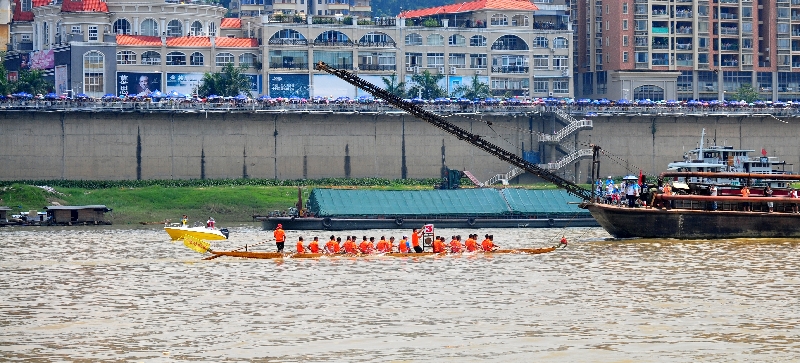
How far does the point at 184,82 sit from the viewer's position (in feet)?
495

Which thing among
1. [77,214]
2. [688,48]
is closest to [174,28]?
[77,214]

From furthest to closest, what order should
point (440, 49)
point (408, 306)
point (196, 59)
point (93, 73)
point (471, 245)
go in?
1. point (440, 49)
2. point (196, 59)
3. point (93, 73)
4. point (471, 245)
5. point (408, 306)

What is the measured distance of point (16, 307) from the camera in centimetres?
5106

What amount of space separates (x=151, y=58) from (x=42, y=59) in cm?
1413

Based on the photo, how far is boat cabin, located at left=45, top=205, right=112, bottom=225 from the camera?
106m

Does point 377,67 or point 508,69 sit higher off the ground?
point 508,69

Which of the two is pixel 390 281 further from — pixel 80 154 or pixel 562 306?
pixel 80 154

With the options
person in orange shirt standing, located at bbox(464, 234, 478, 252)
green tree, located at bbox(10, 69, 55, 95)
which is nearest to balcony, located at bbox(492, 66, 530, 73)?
green tree, located at bbox(10, 69, 55, 95)

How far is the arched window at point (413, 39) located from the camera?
15775 cm

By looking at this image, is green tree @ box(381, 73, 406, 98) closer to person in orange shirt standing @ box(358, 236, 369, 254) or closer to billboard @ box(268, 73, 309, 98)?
billboard @ box(268, 73, 309, 98)

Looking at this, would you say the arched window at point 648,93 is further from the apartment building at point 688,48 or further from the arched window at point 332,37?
the arched window at point 332,37

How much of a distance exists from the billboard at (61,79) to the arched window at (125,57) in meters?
5.39

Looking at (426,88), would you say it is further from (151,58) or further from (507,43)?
(151,58)

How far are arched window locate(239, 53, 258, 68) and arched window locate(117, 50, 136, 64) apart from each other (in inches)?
449
